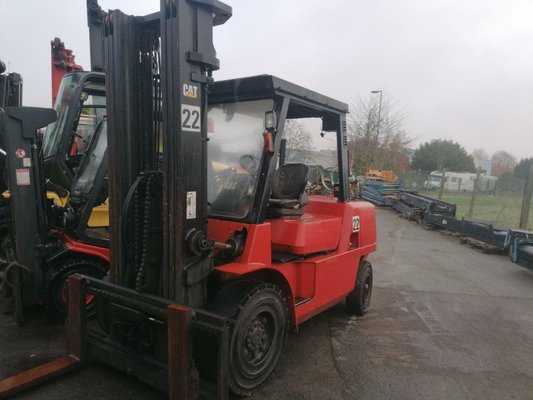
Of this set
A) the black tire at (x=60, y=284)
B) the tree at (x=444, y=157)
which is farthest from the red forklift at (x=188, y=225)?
the tree at (x=444, y=157)

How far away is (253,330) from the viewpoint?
3.19 m

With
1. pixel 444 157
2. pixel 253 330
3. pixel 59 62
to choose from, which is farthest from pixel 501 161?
pixel 253 330

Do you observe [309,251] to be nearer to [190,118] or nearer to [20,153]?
[190,118]

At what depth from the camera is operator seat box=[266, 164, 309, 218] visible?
378 cm

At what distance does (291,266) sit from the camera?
3779mm

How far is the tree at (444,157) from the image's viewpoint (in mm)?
43525

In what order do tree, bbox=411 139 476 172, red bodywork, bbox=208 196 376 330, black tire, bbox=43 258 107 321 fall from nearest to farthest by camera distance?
red bodywork, bbox=208 196 376 330
black tire, bbox=43 258 107 321
tree, bbox=411 139 476 172

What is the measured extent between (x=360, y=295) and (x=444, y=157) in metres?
42.6

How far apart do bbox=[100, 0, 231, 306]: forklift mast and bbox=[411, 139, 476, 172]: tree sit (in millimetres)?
43783

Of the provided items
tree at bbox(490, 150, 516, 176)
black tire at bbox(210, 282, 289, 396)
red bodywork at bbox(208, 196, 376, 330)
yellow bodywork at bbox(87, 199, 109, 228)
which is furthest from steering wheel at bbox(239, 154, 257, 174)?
tree at bbox(490, 150, 516, 176)

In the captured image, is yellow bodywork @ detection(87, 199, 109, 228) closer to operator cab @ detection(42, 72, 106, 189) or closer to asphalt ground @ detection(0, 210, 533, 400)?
operator cab @ detection(42, 72, 106, 189)

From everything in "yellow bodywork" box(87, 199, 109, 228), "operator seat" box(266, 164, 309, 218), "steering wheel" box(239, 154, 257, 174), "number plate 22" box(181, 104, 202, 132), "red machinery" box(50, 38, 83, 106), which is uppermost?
"red machinery" box(50, 38, 83, 106)

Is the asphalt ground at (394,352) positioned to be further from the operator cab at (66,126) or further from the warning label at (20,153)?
the warning label at (20,153)

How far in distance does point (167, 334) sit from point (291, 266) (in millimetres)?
1307
